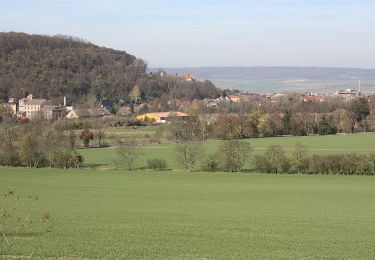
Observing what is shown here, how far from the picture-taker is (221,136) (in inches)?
3413

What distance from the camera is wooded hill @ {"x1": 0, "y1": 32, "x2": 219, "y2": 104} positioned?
143 meters

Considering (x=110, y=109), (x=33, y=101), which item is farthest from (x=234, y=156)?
(x=33, y=101)

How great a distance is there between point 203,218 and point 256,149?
46625 mm

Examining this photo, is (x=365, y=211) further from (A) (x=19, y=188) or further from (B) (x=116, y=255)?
(A) (x=19, y=188)

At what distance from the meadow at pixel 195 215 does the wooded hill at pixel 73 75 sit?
97306mm

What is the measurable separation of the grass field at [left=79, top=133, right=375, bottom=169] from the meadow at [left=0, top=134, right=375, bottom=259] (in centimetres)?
883

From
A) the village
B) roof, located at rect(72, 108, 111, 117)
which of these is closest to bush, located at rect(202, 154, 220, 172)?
the village

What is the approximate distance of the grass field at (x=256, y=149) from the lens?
5828cm

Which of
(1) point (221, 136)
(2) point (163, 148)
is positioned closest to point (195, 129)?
(1) point (221, 136)

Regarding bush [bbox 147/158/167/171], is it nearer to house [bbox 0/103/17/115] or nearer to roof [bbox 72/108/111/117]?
roof [bbox 72/108/111/117]

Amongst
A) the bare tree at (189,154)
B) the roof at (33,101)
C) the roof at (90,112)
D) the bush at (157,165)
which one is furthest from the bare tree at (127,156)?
the roof at (33,101)

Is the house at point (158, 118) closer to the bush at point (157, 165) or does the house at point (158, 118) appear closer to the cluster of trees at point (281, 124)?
the cluster of trees at point (281, 124)

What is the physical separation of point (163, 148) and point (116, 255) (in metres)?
58.2

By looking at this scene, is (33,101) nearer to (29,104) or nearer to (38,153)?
(29,104)
